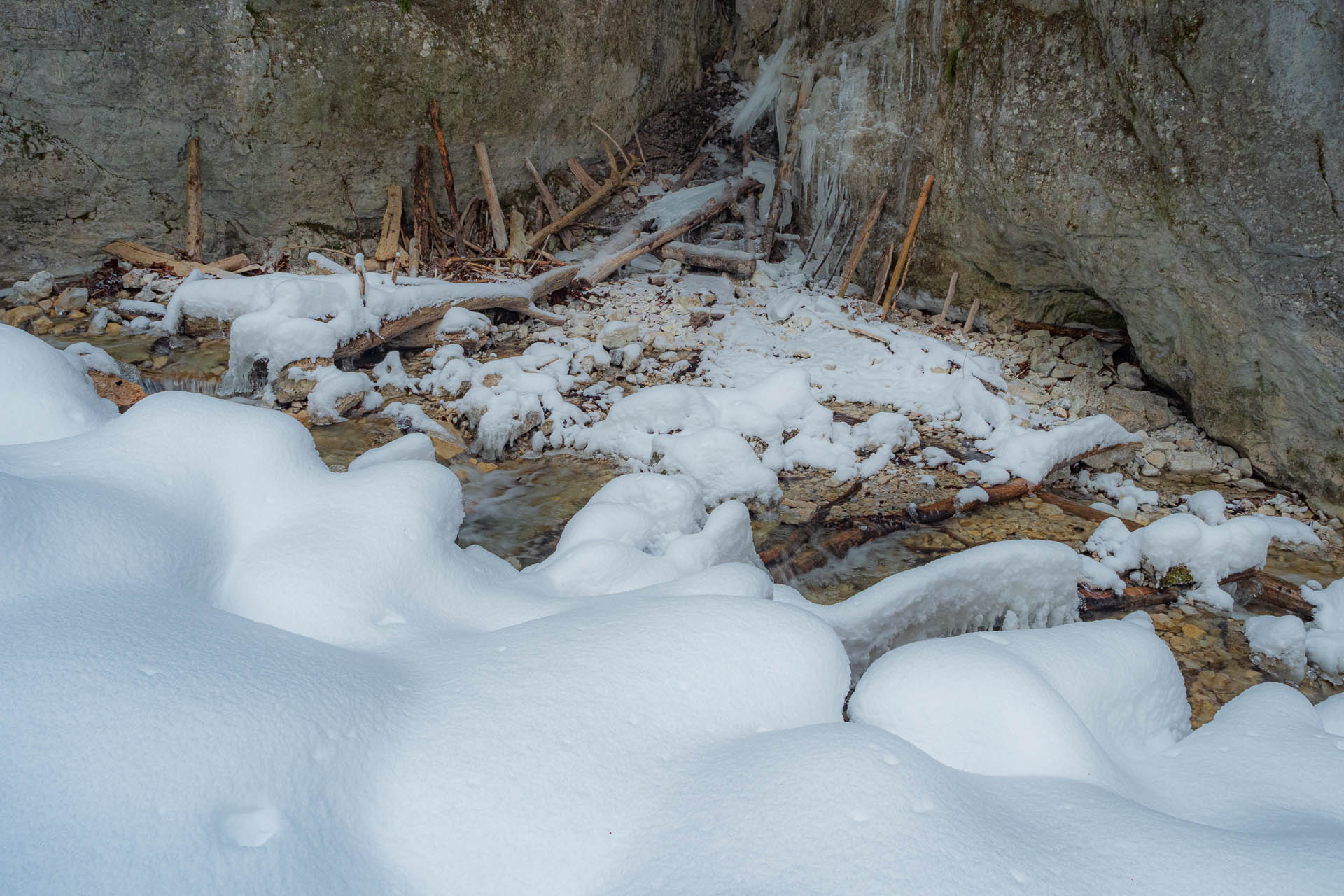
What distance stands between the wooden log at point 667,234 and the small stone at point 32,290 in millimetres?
4806

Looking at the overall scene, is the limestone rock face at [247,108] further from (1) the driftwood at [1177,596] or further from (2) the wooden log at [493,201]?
(1) the driftwood at [1177,596]

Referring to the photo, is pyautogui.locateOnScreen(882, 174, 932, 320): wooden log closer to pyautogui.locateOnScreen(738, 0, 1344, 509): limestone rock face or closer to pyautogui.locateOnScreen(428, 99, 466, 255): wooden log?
pyautogui.locateOnScreen(738, 0, 1344, 509): limestone rock face

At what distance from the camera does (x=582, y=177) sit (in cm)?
958

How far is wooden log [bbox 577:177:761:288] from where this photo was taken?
786 centimetres

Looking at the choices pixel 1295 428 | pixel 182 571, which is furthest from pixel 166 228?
pixel 1295 428

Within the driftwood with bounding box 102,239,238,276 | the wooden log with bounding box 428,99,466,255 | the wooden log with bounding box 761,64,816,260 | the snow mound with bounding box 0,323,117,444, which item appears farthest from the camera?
the wooden log with bounding box 761,64,816,260

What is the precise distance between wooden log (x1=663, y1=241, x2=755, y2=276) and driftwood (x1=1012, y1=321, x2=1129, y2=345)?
2.84 m

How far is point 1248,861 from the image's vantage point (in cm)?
128

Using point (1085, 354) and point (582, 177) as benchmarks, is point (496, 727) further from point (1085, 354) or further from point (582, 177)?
point (582, 177)

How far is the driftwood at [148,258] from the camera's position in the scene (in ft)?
23.6

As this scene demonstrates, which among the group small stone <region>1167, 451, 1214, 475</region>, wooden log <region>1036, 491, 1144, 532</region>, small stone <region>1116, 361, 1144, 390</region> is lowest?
wooden log <region>1036, 491, 1144, 532</region>

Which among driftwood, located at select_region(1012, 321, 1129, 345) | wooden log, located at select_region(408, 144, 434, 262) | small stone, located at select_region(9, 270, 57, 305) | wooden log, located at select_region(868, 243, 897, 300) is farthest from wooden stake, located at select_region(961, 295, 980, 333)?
small stone, located at select_region(9, 270, 57, 305)

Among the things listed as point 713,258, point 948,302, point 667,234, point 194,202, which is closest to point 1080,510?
point 948,302

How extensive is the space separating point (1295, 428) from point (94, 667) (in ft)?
19.3
